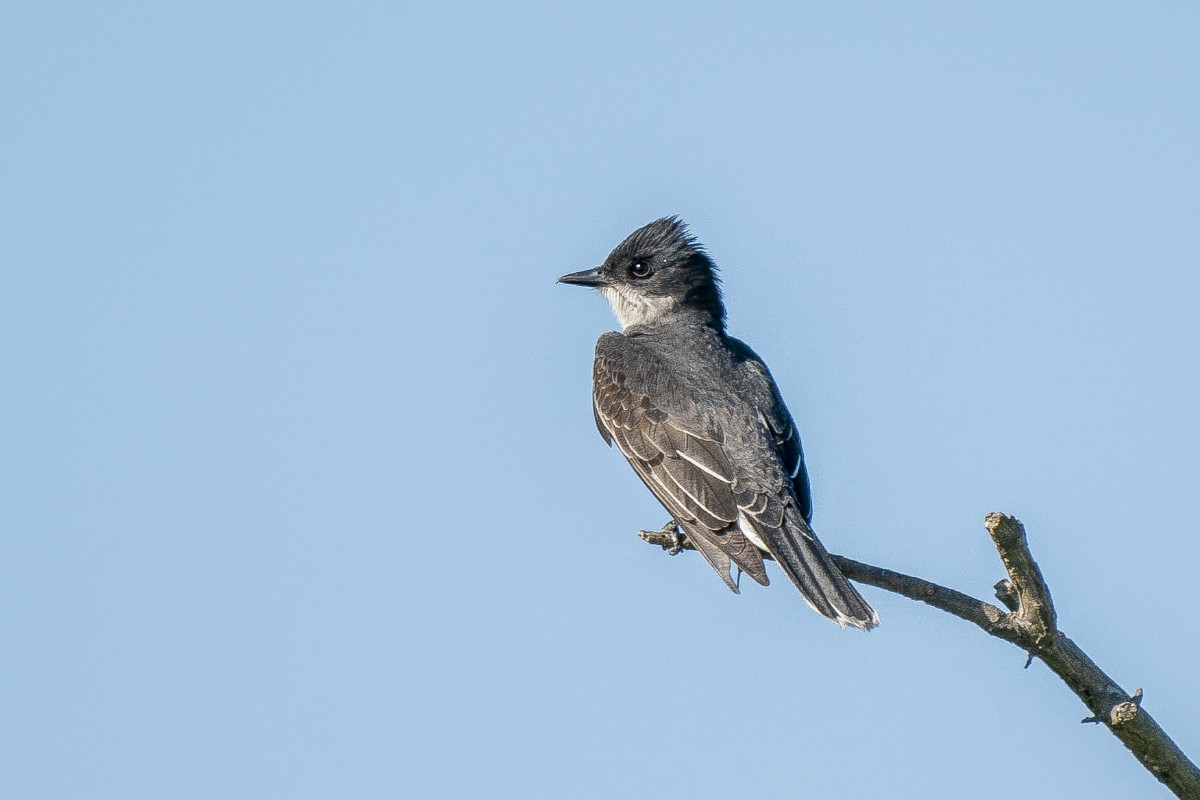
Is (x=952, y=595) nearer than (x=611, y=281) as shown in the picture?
Yes

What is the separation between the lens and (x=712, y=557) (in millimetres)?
7328

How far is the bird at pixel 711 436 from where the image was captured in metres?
7.20

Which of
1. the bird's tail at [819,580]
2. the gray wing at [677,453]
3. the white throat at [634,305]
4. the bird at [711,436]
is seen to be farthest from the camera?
the white throat at [634,305]

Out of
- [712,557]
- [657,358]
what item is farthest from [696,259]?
[712,557]

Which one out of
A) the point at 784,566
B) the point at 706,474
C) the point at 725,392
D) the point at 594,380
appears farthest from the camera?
the point at 594,380

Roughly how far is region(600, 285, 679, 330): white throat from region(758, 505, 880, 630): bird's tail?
305cm

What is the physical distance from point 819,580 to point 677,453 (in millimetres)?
1486

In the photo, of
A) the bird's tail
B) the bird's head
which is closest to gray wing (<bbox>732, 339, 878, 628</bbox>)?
the bird's tail

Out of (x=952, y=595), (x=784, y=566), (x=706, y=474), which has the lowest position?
(x=952, y=595)

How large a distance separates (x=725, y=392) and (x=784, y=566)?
1550mm

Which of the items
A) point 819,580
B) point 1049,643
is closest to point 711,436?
point 819,580

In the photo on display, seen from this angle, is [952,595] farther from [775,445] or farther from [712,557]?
[775,445]

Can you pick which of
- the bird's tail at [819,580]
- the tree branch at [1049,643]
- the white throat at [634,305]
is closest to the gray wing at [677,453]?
the bird's tail at [819,580]

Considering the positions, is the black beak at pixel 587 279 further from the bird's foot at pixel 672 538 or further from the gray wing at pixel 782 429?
the bird's foot at pixel 672 538
